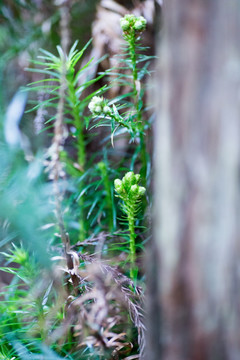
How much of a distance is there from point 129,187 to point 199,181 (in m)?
0.30

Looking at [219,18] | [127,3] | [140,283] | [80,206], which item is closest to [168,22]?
[219,18]

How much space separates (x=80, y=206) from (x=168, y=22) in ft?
2.17

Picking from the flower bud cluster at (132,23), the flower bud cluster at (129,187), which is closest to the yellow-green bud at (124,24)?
the flower bud cluster at (132,23)

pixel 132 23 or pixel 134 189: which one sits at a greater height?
pixel 132 23

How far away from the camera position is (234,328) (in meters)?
0.37

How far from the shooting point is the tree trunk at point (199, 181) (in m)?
0.34

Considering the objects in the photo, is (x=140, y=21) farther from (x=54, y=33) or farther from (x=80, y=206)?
(x=54, y=33)

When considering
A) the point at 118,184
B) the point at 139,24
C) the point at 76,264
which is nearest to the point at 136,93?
the point at 139,24

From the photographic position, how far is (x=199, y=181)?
353 millimetres

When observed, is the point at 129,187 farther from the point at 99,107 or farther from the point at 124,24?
the point at 124,24

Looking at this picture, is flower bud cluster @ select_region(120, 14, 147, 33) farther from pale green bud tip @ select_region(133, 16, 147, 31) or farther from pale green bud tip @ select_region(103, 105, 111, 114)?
pale green bud tip @ select_region(103, 105, 111, 114)

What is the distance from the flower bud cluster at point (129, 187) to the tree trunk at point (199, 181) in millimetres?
253

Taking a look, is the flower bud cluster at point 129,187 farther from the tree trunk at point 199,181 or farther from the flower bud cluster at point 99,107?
the tree trunk at point 199,181

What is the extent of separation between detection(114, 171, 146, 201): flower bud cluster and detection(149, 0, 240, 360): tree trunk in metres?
0.25
